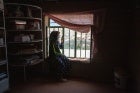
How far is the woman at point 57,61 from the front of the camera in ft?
14.0

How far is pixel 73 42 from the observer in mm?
4797

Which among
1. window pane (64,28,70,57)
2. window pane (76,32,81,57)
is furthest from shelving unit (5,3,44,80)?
window pane (76,32,81,57)

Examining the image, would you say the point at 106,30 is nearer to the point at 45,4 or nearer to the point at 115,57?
the point at 115,57

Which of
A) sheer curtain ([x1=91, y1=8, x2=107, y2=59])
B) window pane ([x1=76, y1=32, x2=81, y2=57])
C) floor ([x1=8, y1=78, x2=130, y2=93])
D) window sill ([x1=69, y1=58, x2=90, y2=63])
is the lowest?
floor ([x1=8, y1=78, x2=130, y2=93])

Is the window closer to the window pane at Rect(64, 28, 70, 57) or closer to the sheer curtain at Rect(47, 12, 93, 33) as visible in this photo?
the window pane at Rect(64, 28, 70, 57)

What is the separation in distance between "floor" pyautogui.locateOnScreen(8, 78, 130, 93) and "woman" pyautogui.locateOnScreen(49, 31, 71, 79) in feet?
0.72

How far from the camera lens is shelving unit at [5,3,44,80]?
3988 mm

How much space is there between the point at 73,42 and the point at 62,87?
55.7 inches

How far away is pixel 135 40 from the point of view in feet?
11.8

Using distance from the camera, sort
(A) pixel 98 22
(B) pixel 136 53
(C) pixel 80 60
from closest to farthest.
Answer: (B) pixel 136 53, (A) pixel 98 22, (C) pixel 80 60

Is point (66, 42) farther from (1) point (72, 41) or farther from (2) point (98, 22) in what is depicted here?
(2) point (98, 22)

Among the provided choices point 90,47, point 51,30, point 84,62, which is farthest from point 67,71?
point 51,30

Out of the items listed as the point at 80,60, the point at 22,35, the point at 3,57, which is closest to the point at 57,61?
the point at 80,60

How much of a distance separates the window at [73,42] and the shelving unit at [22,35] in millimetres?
541
